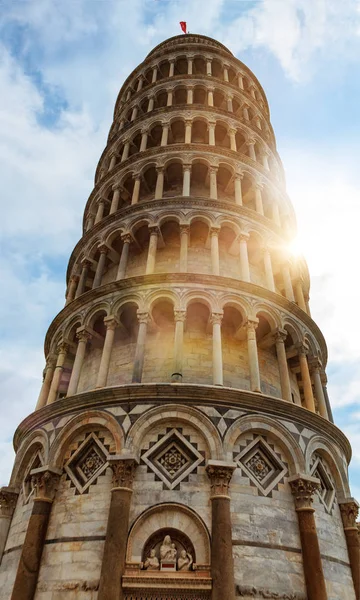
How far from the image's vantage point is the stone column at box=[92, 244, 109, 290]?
714 inches

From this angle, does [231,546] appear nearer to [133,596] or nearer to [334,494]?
[133,596]

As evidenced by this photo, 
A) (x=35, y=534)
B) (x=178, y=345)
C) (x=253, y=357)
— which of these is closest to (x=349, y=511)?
(x=253, y=357)

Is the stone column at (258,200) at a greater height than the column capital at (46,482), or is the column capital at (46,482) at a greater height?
the stone column at (258,200)

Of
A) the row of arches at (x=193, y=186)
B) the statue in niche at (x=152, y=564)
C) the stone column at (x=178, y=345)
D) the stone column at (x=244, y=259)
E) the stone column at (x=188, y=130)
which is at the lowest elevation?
the statue in niche at (x=152, y=564)

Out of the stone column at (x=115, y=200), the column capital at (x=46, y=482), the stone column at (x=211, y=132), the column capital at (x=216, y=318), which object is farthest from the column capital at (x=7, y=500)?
the stone column at (x=211, y=132)

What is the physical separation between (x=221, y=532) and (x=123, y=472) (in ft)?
8.93

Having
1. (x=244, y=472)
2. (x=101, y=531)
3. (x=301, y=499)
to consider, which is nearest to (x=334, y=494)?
(x=301, y=499)

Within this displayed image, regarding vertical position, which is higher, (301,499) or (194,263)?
(194,263)

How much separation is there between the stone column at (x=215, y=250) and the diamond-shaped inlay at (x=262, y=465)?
19.8 feet

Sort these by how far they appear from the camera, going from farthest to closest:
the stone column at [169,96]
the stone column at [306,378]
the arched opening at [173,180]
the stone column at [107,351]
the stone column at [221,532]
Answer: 1. the stone column at [169,96]
2. the arched opening at [173,180]
3. the stone column at [306,378]
4. the stone column at [107,351]
5. the stone column at [221,532]

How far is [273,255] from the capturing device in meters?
19.0

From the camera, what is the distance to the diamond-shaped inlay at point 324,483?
13340 millimetres

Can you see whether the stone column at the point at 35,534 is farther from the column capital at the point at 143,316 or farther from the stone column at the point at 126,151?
the stone column at the point at 126,151

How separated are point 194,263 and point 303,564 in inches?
411
